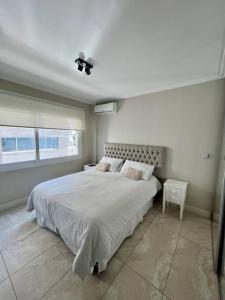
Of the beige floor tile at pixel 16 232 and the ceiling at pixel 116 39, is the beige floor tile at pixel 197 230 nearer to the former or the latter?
the beige floor tile at pixel 16 232

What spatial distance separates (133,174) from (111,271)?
1.55m

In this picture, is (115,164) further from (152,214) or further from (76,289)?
→ (76,289)

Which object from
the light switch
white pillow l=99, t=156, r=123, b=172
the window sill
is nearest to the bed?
white pillow l=99, t=156, r=123, b=172

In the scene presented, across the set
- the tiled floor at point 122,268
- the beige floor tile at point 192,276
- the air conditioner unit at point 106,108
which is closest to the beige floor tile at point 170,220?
the tiled floor at point 122,268

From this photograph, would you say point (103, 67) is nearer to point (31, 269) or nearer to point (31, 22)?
point (31, 22)

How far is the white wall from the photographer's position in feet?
7.59

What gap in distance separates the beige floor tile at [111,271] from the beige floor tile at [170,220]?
101 centimetres

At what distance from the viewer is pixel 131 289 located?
1278mm

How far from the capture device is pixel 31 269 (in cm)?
145

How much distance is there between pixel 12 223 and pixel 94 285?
172 centimetres

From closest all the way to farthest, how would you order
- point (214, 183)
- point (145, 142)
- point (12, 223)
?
point (12, 223) < point (214, 183) < point (145, 142)

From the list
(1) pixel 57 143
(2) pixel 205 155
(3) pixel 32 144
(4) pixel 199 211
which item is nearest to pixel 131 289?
(4) pixel 199 211

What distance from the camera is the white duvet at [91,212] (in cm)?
135

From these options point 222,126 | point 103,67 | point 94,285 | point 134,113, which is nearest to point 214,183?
point 222,126
